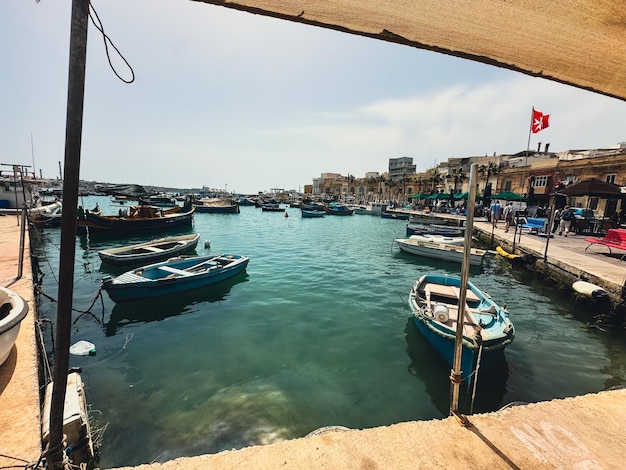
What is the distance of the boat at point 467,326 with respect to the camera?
6035mm

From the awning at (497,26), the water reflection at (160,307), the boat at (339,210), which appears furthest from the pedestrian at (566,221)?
the boat at (339,210)

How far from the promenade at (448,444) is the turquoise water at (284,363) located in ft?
8.19

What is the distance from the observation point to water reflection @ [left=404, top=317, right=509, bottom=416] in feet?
19.3

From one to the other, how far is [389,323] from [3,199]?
41.5m

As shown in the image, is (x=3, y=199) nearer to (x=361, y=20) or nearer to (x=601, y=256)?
(x=361, y=20)

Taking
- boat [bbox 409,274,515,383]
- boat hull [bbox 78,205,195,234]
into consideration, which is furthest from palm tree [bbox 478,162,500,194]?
boat hull [bbox 78,205,195,234]

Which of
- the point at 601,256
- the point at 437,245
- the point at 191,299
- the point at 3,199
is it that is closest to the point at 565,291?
the point at 601,256

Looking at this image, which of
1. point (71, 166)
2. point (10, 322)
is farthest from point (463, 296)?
point (10, 322)

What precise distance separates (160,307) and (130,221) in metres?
19.6

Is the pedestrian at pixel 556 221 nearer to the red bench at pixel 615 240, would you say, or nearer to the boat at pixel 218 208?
the red bench at pixel 615 240

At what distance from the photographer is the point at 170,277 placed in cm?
1116

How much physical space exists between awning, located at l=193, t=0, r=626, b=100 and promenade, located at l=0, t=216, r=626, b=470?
3231mm

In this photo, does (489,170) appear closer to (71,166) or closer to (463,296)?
(463,296)

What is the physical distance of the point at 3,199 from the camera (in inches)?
1164
